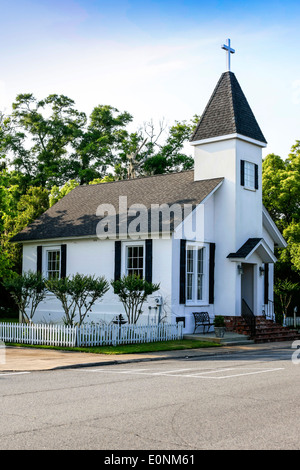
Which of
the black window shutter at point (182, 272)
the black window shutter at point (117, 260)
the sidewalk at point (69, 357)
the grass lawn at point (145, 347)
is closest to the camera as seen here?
the sidewalk at point (69, 357)

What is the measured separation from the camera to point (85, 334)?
64.5ft

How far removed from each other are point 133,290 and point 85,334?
2.88 m

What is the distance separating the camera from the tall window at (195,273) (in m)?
24.4

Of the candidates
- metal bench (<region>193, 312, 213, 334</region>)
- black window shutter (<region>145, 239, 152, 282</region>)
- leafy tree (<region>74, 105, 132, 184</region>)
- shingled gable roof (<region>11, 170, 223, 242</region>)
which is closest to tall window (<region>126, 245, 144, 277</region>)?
black window shutter (<region>145, 239, 152, 282</region>)

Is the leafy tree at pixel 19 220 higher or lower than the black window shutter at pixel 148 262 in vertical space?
higher

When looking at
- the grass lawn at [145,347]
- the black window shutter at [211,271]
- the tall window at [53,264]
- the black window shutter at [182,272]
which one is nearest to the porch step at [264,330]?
the black window shutter at [211,271]

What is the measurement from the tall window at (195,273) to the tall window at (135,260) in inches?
78.1

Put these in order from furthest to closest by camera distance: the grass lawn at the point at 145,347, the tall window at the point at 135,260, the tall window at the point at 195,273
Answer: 1. the tall window at the point at 135,260
2. the tall window at the point at 195,273
3. the grass lawn at the point at 145,347

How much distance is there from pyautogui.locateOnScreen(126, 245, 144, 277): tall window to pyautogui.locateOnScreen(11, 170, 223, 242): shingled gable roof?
1857 mm

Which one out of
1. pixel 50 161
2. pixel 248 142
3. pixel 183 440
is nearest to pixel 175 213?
pixel 248 142

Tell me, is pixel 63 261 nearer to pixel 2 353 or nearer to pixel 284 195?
pixel 2 353

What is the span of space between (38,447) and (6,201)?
20.9m

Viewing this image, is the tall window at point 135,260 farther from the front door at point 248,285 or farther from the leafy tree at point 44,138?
the leafy tree at point 44,138
